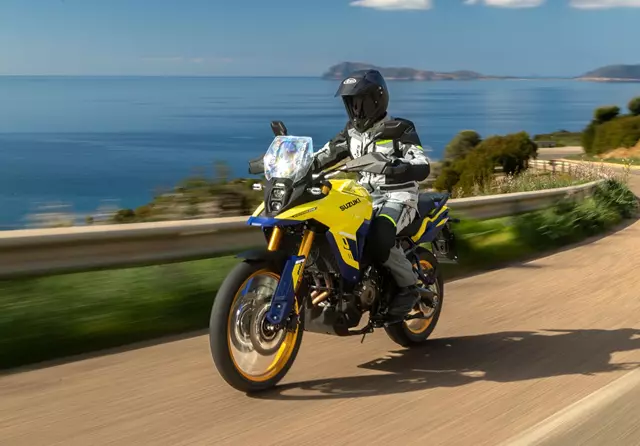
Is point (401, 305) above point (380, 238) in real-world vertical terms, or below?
below

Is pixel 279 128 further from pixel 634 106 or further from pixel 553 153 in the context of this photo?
pixel 634 106

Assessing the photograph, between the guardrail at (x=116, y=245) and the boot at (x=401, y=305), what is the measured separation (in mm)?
2130

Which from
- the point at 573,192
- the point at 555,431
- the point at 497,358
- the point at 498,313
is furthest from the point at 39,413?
the point at 573,192

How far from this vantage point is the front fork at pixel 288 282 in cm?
482

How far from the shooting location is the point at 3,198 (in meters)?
9.22

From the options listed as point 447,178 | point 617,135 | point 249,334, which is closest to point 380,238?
point 249,334

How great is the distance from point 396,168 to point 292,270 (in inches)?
37.6

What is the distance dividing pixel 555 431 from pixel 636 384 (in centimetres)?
119

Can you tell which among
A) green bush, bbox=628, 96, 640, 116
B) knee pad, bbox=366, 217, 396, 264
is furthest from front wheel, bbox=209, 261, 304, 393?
green bush, bbox=628, 96, 640, 116

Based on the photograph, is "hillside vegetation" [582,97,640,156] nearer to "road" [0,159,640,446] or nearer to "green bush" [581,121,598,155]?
"green bush" [581,121,598,155]

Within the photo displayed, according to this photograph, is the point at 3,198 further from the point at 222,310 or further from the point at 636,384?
the point at 636,384

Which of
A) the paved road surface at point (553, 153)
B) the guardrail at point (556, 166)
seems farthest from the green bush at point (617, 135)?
the guardrail at point (556, 166)

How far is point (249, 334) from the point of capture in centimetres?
487

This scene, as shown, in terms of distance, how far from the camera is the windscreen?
4738 mm
